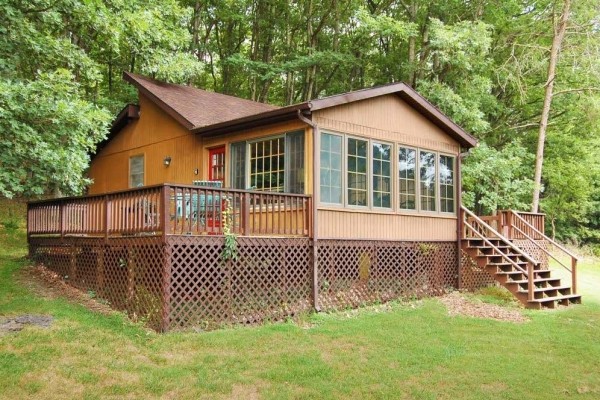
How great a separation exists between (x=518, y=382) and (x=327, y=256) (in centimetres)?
452

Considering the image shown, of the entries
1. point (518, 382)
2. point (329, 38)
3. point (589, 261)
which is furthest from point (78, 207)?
point (589, 261)

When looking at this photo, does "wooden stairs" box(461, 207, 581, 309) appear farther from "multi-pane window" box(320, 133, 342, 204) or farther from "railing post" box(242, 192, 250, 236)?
"railing post" box(242, 192, 250, 236)

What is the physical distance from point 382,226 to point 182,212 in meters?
4.78

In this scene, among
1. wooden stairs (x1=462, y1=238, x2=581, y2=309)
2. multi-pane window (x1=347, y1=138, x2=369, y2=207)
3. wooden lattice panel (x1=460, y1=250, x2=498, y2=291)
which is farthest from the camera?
wooden lattice panel (x1=460, y1=250, x2=498, y2=291)

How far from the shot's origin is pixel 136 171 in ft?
48.6

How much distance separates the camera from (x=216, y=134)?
1229cm

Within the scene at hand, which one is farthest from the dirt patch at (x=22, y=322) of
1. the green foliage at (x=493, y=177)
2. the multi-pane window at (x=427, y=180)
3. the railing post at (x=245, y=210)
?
the green foliage at (x=493, y=177)

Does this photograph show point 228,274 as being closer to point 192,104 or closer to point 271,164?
point 271,164

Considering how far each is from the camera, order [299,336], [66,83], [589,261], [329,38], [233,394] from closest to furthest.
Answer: [233,394] < [299,336] < [66,83] < [589,261] < [329,38]

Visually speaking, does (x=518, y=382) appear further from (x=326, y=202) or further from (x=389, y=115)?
Answer: (x=389, y=115)

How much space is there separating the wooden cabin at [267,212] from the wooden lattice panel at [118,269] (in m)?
0.03

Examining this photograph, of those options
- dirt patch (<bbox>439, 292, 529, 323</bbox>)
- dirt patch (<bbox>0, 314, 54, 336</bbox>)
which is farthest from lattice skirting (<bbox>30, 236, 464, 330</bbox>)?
dirt patch (<bbox>0, 314, 54, 336</bbox>)

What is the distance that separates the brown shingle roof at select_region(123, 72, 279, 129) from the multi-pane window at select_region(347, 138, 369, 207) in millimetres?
2983

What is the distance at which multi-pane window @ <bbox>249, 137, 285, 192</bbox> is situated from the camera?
11.1m
